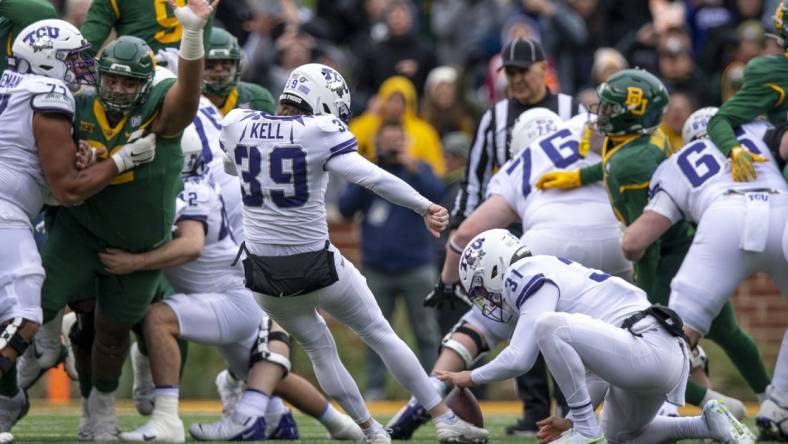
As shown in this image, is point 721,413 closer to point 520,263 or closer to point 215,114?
point 520,263

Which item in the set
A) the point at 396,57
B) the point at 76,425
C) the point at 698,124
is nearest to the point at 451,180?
the point at 396,57

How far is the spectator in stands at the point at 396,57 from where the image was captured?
15547 mm

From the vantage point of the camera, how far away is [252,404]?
8.95m

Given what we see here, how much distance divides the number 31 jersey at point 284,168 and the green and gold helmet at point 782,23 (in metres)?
2.66

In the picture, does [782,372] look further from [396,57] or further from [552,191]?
[396,57]

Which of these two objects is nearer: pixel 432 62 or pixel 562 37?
pixel 562 37

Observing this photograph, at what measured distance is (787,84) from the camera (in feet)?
29.2

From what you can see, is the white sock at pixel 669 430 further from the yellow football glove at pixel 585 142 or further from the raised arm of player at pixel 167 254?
the raised arm of player at pixel 167 254

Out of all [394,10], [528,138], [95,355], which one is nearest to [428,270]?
[394,10]

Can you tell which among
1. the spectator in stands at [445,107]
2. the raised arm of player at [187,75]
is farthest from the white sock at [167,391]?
the spectator in stands at [445,107]

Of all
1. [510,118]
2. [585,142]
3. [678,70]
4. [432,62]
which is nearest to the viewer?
[585,142]

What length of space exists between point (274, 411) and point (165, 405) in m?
0.83

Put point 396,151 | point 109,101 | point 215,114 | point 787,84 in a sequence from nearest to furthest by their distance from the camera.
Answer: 1. point 109,101
2. point 787,84
3. point 215,114
4. point 396,151

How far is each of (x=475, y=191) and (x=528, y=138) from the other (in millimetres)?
684
